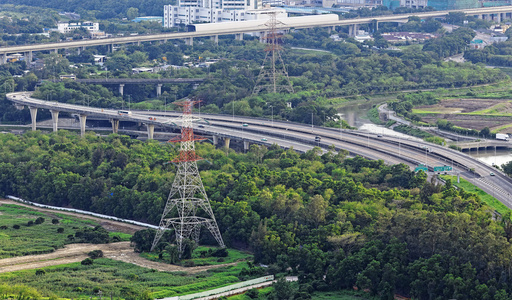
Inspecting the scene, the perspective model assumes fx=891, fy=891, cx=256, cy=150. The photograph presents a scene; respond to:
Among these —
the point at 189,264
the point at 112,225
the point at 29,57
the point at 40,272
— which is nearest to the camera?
the point at 40,272

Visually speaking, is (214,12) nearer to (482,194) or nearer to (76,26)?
(76,26)

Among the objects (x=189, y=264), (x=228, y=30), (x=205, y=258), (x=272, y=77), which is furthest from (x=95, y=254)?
(x=228, y=30)

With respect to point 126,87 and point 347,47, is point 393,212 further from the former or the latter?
point 347,47

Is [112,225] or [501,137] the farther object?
[501,137]

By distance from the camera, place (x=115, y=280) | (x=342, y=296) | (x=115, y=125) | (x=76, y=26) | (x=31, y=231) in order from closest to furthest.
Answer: (x=342, y=296)
(x=115, y=280)
(x=31, y=231)
(x=115, y=125)
(x=76, y=26)

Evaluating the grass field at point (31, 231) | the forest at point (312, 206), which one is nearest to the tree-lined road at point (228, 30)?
the forest at point (312, 206)

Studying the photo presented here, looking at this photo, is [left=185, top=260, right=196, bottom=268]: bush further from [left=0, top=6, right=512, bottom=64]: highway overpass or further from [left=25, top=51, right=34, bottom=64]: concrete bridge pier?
[left=25, top=51, right=34, bottom=64]: concrete bridge pier

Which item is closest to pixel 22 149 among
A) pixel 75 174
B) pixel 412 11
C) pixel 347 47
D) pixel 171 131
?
pixel 75 174
